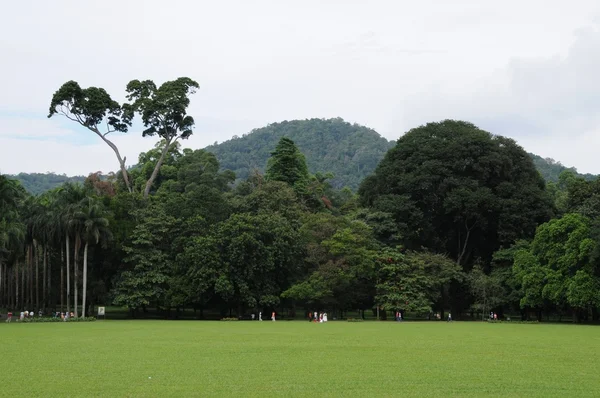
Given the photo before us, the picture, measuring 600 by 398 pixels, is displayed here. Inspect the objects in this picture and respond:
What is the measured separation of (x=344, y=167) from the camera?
7096 inches

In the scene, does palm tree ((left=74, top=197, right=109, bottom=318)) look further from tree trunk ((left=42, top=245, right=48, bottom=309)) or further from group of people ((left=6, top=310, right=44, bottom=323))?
tree trunk ((left=42, top=245, right=48, bottom=309))

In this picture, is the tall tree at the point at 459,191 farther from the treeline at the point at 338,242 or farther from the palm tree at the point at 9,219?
the palm tree at the point at 9,219

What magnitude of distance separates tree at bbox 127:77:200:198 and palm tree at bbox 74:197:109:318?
49.8 ft

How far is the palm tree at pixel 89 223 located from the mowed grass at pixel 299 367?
1054 inches

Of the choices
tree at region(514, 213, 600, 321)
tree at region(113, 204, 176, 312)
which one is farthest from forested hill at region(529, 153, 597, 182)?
tree at region(113, 204, 176, 312)

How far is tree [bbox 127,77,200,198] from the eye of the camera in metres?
75.3

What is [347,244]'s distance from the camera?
2363 inches

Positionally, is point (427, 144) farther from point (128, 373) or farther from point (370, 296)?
point (128, 373)

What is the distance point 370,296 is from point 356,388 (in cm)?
4779

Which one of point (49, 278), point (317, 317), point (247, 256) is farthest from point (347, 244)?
point (49, 278)

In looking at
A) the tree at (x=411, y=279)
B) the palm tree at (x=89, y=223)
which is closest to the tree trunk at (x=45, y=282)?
the palm tree at (x=89, y=223)

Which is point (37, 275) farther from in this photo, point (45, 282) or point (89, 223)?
point (89, 223)

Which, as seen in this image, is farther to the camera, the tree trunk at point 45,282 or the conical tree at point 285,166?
the conical tree at point 285,166

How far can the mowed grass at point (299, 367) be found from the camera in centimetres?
1645
